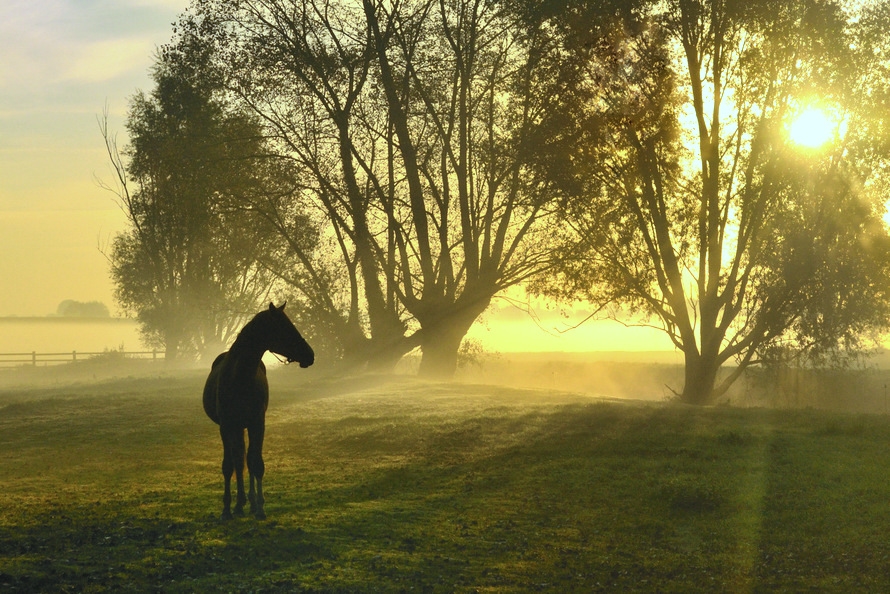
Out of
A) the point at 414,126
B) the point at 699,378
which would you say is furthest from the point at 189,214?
the point at 699,378

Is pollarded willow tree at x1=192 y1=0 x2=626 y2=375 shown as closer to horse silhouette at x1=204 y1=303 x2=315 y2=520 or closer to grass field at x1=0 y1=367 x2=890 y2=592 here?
grass field at x1=0 y1=367 x2=890 y2=592

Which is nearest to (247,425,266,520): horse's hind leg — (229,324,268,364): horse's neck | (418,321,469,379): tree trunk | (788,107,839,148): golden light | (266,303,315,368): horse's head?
(229,324,268,364): horse's neck

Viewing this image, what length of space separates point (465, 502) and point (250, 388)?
218 inches

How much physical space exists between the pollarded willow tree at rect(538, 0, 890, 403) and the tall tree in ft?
58.6

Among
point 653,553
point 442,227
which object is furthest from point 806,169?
point 653,553

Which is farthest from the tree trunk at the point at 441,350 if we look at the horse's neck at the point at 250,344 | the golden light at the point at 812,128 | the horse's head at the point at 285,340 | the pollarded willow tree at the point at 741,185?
the horse's head at the point at 285,340

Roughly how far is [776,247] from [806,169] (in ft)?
10.9

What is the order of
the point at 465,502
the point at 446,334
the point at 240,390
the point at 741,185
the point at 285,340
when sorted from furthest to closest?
1. the point at 446,334
2. the point at 741,185
3. the point at 465,502
4. the point at 240,390
5. the point at 285,340

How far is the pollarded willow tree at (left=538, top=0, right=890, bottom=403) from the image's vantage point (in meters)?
35.2

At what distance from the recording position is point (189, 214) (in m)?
44.9

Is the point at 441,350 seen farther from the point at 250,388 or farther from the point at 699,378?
the point at 250,388

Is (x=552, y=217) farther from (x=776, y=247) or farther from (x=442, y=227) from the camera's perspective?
(x=776, y=247)

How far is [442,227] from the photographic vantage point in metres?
43.4

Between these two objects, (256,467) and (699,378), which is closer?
(256,467)
